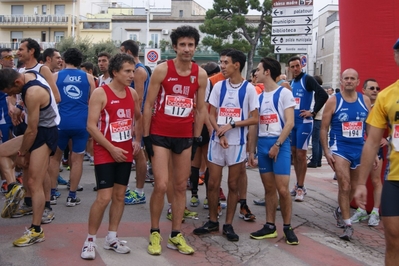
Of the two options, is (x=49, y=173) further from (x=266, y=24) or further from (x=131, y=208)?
(x=266, y=24)

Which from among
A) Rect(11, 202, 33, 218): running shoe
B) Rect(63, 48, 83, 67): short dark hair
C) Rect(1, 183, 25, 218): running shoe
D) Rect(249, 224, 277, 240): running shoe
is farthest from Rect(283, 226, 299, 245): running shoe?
Rect(63, 48, 83, 67): short dark hair

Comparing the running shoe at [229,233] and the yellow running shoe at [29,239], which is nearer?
the yellow running shoe at [29,239]

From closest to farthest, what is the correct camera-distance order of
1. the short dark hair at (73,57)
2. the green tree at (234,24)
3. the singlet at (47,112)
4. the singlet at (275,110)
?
the singlet at (47,112), the singlet at (275,110), the short dark hair at (73,57), the green tree at (234,24)

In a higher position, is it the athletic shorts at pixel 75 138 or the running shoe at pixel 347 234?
the athletic shorts at pixel 75 138

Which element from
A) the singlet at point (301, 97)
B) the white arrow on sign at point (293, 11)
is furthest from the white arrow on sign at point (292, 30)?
the singlet at point (301, 97)

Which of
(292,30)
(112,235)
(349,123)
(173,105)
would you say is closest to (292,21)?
(292,30)

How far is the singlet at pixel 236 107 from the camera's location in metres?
5.91

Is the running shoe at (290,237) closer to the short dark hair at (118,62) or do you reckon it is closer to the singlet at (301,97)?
the short dark hair at (118,62)

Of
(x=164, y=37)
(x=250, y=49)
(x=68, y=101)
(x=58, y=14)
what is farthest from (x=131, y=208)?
(x=58, y=14)

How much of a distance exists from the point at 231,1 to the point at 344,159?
131 feet

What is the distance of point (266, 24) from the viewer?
46469 mm

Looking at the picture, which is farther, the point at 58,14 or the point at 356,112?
the point at 58,14

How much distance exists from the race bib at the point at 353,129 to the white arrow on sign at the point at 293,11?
16.4 ft

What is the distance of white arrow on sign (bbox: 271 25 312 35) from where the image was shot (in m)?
10.8
